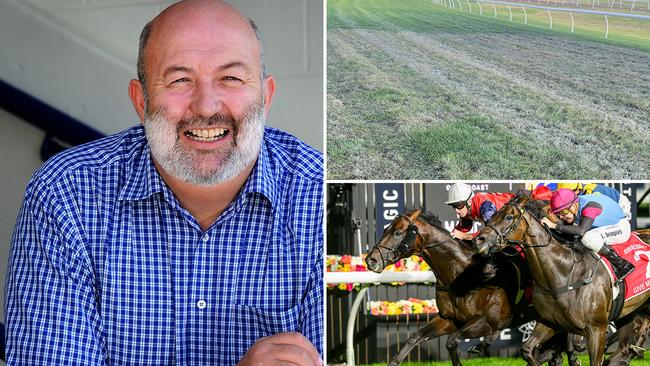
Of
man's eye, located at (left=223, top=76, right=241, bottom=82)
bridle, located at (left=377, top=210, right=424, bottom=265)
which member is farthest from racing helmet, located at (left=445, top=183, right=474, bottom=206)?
man's eye, located at (left=223, top=76, right=241, bottom=82)

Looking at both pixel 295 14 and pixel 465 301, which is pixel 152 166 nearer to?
pixel 295 14

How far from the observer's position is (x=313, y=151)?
2545 mm

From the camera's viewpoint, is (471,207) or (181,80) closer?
(181,80)

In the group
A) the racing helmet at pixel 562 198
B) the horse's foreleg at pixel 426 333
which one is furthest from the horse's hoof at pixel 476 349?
the racing helmet at pixel 562 198

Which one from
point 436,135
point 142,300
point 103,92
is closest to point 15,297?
point 142,300

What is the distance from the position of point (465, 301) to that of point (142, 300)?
3.03 feet

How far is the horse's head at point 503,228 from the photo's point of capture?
91.0 inches

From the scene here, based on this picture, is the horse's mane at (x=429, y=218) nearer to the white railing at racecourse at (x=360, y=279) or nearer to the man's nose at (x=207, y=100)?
the white railing at racecourse at (x=360, y=279)

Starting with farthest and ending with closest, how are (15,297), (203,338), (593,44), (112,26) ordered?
(593,44) → (112,26) → (203,338) → (15,297)

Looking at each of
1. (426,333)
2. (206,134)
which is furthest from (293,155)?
(426,333)

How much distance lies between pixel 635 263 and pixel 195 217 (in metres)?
1.27

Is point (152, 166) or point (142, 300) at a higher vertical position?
point (152, 166)

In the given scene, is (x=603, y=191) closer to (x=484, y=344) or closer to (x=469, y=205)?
(x=469, y=205)

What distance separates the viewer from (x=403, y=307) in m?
2.50
